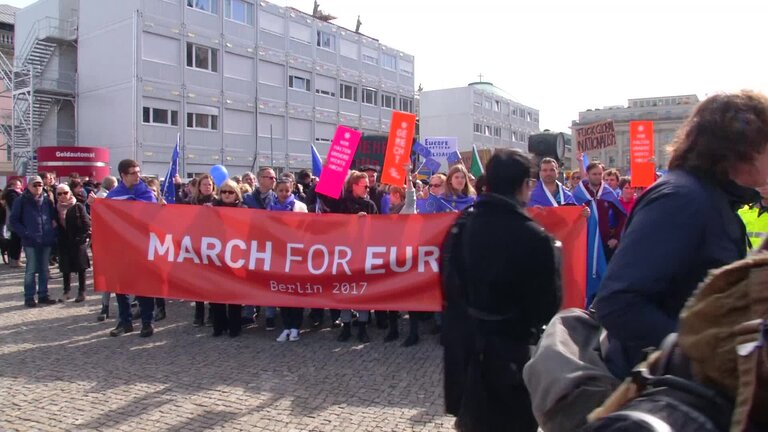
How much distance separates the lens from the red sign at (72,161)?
886 inches

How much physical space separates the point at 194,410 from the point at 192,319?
393cm

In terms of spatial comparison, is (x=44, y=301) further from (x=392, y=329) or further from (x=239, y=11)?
(x=239, y=11)

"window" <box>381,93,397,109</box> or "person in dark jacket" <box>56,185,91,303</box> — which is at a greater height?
"window" <box>381,93,397,109</box>

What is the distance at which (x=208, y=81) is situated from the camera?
37125mm

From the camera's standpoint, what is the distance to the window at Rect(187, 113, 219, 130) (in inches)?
1430

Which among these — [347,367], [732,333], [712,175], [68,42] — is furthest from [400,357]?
[68,42]

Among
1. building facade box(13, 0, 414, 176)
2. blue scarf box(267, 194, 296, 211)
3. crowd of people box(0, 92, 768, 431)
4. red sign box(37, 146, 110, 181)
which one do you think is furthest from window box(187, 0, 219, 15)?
crowd of people box(0, 92, 768, 431)

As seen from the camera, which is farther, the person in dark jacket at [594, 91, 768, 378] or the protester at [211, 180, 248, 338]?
the protester at [211, 180, 248, 338]

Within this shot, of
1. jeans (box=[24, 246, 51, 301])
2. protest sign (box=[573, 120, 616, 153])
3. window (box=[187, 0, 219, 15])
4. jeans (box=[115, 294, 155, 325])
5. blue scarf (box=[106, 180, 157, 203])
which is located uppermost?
window (box=[187, 0, 219, 15])

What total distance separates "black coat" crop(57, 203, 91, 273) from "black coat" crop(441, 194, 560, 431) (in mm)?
8721

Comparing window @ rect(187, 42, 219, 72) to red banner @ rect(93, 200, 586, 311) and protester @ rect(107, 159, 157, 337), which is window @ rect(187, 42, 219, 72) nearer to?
protester @ rect(107, 159, 157, 337)

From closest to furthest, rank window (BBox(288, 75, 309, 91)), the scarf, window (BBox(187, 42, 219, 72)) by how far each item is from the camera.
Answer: the scarf
window (BBox(187, 42, 219, 72))
window (BBox(288, 75, 309, 91))

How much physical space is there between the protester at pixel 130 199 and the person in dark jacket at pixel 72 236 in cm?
209

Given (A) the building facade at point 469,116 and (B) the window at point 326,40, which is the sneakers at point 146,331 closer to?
(B) the window at point 326,40
